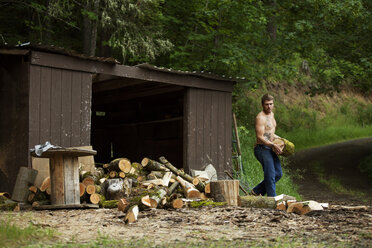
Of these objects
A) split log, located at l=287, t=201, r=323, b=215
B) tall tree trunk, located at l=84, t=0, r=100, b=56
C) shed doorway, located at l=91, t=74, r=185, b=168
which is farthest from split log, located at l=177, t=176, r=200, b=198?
tall tree trunk, located at l=84, t=0, r=100, b=56

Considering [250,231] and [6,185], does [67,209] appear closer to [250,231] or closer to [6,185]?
[6,185]

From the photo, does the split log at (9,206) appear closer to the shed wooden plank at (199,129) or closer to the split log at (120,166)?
the split log at (120,166)

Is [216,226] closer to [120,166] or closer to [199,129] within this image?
[120,166]

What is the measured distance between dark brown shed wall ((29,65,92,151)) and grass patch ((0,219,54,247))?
3.71 metres

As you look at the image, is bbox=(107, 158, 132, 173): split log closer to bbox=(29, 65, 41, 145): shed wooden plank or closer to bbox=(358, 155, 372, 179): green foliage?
bbox=(29, 65, 41, 145): shed wooden plank

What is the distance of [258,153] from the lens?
9.39 meters

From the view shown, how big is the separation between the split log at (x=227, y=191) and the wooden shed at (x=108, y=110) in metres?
2.87

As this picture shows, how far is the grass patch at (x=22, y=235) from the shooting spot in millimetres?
5320

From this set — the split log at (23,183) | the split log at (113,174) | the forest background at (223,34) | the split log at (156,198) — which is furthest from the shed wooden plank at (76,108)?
the forest background at (223,34)

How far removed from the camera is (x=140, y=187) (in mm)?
9641

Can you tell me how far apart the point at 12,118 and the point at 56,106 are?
0.83 m

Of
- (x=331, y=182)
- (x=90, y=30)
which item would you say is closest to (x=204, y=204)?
(x=331, y=182)

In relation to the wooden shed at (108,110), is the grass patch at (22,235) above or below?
below

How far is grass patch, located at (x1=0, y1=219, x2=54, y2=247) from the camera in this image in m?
5.32
